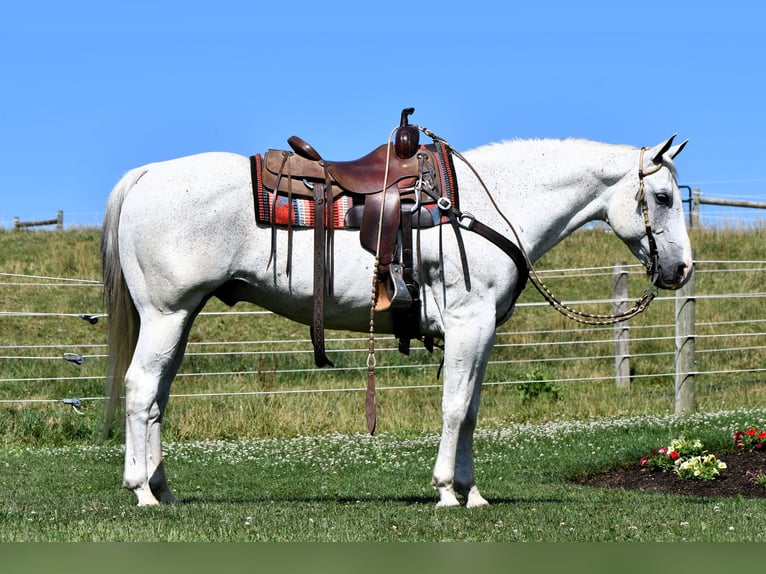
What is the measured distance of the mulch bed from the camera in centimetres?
876

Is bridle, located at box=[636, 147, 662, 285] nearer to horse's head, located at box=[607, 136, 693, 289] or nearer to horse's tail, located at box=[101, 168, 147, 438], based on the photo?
horse's head, located at box=[607, 136, 693, 289]

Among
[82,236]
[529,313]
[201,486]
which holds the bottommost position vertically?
[201,486]

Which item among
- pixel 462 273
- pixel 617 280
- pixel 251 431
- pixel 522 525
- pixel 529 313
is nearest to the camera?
pixel 522 525

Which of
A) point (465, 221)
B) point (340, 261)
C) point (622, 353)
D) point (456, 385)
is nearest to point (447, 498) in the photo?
point (456, 385)

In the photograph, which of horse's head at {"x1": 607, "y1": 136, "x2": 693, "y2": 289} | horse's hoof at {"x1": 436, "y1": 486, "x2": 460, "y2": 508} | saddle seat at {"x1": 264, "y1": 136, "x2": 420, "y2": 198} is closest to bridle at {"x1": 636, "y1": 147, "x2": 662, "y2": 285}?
horse's head at {"x1": 607, "y1": 136, "x2": 693, "y2": 289}

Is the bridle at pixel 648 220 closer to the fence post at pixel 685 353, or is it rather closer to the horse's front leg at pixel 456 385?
the horse's front leg at pixel 456 385

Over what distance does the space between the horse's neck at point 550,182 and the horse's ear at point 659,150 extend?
0.15m

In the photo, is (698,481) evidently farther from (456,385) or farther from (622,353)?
(622,353)

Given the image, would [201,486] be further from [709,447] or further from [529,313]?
[529,313]

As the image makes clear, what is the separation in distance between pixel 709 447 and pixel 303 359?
353 inches

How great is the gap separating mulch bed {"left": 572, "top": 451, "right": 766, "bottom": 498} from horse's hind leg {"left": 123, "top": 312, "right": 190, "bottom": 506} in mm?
4447

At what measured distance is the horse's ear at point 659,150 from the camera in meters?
6.84

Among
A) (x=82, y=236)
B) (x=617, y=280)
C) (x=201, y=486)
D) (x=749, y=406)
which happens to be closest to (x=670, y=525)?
(x=201, y=486)

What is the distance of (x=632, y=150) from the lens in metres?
7.12
